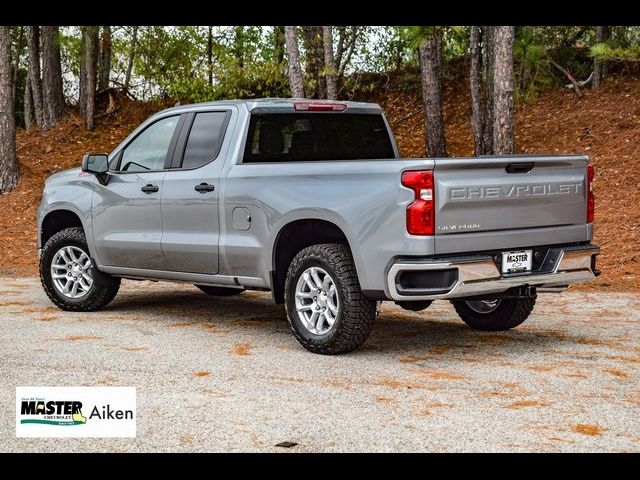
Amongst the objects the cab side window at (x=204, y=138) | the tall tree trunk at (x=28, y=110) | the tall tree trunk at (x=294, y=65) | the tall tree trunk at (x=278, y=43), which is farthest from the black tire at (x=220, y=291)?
the tall tree trunk at (x=28, y=110)

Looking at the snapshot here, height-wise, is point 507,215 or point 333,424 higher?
point 507,215

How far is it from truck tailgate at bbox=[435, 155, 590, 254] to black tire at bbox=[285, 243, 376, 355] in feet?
2.44

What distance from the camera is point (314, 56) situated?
22594 mm

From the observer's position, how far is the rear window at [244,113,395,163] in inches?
333

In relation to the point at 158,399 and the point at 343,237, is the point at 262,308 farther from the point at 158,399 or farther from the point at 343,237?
the point at 158,399

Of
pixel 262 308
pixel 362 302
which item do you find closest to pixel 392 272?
pixel 362 302

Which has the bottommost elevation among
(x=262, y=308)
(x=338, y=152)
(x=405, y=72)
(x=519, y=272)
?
(x=262, y=308)

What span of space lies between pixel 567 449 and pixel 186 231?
464cm

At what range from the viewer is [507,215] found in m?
7.20

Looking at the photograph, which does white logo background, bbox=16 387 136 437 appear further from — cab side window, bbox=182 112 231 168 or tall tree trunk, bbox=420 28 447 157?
tall tree trunk, bbox=420 28 447 157

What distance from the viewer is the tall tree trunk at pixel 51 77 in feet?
81.1

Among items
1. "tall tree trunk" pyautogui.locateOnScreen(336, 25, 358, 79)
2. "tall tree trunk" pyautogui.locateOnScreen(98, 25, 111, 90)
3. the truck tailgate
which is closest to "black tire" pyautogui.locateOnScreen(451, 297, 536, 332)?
the truck tailgate

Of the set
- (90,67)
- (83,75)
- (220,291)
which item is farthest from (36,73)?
(220,291)

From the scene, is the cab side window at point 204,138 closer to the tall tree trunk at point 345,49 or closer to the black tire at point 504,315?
the black tire at point 504,315
